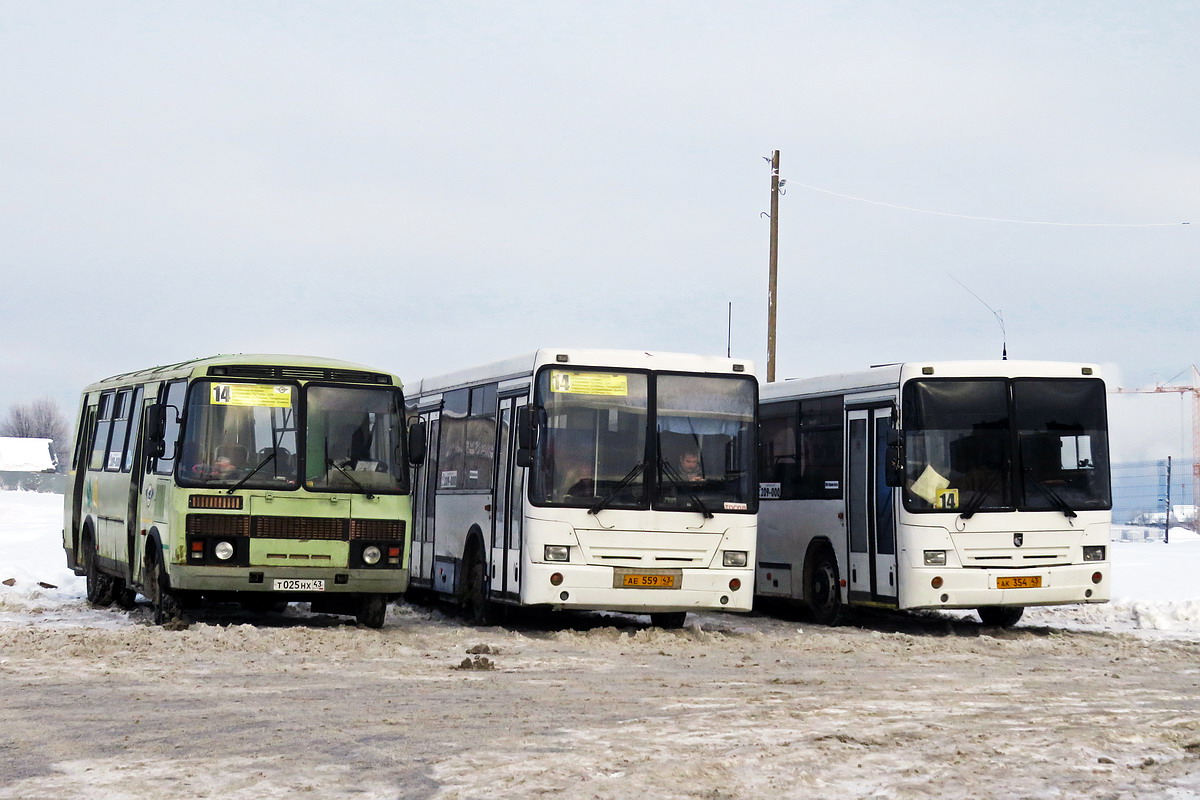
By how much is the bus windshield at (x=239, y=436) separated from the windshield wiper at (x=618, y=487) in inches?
123

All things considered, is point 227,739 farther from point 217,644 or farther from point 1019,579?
point 1019,579

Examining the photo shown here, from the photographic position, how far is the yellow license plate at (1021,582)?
19281 millimetres

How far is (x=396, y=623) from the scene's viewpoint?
802 inches

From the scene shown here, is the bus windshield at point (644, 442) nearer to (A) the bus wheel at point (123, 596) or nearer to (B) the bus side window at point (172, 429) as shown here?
(B) the bus side window at point (172, 429)

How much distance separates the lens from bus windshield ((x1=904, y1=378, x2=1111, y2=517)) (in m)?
19.3

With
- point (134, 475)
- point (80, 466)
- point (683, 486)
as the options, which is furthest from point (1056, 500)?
point (80, 466)

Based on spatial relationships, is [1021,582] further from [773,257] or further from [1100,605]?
[773,257]

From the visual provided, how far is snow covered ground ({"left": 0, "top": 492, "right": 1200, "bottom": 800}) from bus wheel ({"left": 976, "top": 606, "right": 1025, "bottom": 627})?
0.89 metres

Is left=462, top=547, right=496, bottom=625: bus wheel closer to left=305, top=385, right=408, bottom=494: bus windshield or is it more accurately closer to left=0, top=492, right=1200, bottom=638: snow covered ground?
left=305, top=385, right=408, bottom=494: bus windshield

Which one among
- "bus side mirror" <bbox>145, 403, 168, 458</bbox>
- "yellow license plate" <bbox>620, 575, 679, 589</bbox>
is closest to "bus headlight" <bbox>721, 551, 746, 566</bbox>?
"yellow license plate" <bbox>620, 575, 679, 589</bbox>

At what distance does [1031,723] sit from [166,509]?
33.3ft

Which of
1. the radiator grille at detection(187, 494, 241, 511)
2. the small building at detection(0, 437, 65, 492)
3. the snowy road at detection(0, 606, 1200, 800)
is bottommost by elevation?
the snowy road at detection(0, 606, 1200, 800)

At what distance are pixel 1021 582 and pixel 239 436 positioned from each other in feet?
28.4

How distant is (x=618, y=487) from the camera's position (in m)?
18.3
